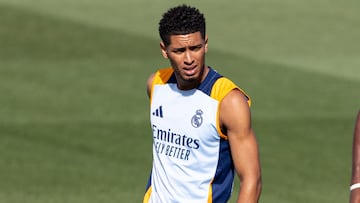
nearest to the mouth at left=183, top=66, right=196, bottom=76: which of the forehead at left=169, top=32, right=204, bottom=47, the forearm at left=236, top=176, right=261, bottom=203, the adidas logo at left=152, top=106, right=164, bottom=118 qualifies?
the forehead at left=169, top=32, right=204, bottom=47

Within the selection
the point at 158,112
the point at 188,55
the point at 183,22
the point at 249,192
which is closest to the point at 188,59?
the point at 188,55

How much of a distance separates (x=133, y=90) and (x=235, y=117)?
35.8 ft

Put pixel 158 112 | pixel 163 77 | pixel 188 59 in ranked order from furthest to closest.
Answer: pixel 163 77 < pixel 158 112 < pixel 188 59

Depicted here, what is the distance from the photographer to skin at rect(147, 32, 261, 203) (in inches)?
314

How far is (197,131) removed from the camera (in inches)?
328

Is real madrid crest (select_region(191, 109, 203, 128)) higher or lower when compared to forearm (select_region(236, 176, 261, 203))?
higher

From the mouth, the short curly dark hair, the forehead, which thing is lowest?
the mouth

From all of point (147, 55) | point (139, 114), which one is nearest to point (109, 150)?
point (139, 114)

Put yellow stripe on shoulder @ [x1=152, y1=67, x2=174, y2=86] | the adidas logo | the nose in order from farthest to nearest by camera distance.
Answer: yellow stripe on shoulder @ [x1=152, y1=67, x2=174, y2=86], the adidas logo, the nose

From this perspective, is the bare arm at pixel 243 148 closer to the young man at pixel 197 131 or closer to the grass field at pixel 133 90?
the young man at pixel 197 131

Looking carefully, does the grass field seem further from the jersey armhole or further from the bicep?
the bicep

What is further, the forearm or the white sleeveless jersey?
the white sleeveless jersey

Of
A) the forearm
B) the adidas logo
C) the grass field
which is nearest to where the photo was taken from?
the forearm

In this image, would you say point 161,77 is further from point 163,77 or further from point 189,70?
point 189,70
